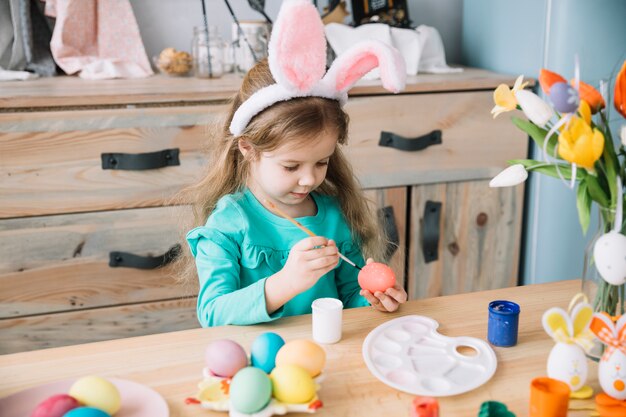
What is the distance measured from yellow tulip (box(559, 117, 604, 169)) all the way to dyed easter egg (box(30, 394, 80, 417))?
0.64 metres

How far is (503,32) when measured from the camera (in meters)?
2.37

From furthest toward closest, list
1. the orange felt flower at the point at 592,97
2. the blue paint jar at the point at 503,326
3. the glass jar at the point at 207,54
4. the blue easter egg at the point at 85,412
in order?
the glass jar at the point at 207,54 < the blue paint jar at the point at 503,326 < the orange felt flower at the point at 592,97 < the blue easter egg at the point at 85,412

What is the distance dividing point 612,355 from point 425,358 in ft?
0.80

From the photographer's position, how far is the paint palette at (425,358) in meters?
0.90

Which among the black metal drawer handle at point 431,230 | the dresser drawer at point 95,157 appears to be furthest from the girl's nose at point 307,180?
the black metal drawer handle at point 431,230

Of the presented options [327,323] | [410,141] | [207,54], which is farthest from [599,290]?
[207,54]

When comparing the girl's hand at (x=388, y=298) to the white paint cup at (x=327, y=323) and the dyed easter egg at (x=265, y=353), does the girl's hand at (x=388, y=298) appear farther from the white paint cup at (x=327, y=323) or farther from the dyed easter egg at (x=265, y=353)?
the dyed easter egg at (x=265, y=353)

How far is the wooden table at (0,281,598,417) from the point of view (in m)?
0.87

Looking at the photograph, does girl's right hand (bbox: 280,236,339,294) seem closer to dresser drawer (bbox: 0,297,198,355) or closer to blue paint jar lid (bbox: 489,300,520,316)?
blue paint jar lid (bbox: 489,300,520,316)

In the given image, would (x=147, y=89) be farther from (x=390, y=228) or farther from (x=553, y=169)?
(x=553, y=169)

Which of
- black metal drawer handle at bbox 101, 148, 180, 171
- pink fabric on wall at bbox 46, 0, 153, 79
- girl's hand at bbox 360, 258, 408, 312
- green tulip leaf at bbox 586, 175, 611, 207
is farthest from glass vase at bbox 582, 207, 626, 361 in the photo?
pink fabric on wall at bbox 46, 0, 153, 79

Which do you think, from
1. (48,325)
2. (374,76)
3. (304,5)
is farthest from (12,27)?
(304,5)

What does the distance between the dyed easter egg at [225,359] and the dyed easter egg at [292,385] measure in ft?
0.19

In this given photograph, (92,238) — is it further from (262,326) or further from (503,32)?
(503,32)
